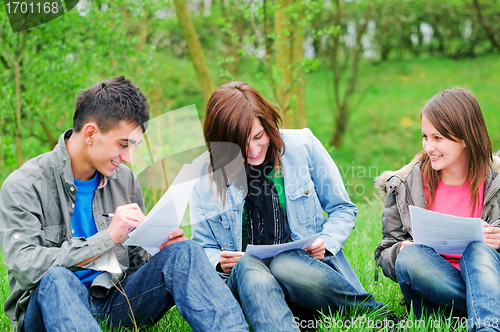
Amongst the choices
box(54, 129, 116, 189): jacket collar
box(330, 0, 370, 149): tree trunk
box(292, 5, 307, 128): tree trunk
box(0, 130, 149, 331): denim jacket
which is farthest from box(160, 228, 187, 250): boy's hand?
box(330, 0, 370, 149): tree trunk

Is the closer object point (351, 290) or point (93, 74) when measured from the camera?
point (351, 290)

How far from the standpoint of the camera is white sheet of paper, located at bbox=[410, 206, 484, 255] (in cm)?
190

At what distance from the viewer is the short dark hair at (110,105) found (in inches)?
78.0

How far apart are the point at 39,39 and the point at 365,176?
5.71 metres

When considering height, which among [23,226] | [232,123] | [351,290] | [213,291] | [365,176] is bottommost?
[365,176]

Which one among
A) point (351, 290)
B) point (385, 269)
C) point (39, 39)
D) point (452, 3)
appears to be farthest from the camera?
point (452, 3)

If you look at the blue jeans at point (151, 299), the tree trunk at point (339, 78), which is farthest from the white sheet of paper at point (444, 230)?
the tree trunk at point (339, 78)

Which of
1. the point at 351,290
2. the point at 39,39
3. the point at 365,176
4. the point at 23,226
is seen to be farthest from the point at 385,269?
the point at 365,176

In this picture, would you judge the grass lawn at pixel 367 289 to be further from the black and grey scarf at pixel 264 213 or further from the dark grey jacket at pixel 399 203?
the black and grey scarf at pixel 264 213

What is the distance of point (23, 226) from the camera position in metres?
1.82

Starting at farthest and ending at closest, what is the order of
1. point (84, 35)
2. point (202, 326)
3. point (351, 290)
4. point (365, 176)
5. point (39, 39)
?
1. point (365, 176)
2. point (84, 35)
3. point (39, 39)
4. point (351, 290)
5. point (202, 326)

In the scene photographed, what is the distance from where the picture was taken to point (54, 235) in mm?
1965

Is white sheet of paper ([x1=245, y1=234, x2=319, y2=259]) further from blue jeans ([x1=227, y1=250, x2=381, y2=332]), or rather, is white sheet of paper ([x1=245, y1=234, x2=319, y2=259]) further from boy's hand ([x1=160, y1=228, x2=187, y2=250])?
boy's hand ([x1=160, y1=228, x2=187, y2=250])

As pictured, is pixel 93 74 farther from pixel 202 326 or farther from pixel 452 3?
pixel 452 3
